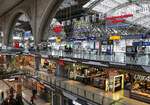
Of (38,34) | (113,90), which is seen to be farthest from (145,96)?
(38,34)

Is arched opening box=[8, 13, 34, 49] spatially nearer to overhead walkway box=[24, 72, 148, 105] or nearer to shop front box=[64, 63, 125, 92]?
shop front box=[64, 63, 125, 92]

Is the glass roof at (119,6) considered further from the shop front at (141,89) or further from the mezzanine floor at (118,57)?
the shop front at (141,89)

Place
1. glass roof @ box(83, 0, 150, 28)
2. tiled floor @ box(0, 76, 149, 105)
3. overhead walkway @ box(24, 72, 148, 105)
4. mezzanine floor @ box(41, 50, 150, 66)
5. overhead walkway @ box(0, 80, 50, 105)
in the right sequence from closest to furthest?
mezzanine floor @ box(41, 50, 150, 66)
overhead walkway @ box(24, 72, 148, 105)
tiled floor @ box(0, 76, 149, 105)
overhead walkway @ box(0, 80, 50, 105)
glass roof @ box(83, 0, 150, 28)

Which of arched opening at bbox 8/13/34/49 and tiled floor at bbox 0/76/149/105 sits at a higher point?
arched opening at bbox 8/13/34/49

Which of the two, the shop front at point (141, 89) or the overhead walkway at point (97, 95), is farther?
the shop front at point (141, 89)

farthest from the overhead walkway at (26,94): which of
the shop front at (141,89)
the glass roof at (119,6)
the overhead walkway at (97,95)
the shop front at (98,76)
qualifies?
the glass roof at (119,6)

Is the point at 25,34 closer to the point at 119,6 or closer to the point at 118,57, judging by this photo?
the point at 119,6

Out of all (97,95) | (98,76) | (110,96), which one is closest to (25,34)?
(98,76)

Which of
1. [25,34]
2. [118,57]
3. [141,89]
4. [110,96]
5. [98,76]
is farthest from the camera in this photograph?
[25,34]

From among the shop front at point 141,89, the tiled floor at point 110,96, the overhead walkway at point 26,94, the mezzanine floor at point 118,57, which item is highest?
the mezzanine floor at point 118,57

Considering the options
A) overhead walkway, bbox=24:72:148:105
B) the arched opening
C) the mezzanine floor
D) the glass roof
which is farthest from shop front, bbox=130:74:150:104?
the arched opening

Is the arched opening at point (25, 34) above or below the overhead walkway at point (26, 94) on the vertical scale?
above

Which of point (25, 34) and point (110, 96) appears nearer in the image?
point (110, 96)

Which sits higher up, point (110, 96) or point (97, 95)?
point (97, 95)
